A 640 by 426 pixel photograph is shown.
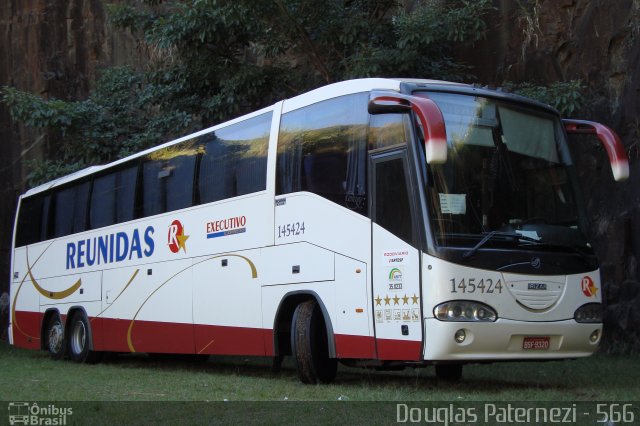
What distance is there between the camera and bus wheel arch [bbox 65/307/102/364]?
16453 mm

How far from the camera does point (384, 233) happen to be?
9.61 metres

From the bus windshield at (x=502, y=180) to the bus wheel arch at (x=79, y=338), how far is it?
9442 millimetres

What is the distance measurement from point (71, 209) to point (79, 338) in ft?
8.36

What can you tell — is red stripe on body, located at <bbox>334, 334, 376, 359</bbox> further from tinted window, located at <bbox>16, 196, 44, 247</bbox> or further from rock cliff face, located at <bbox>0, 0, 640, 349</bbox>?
tinted window, located at <bbox>16, 196, 44, 247</bbox>

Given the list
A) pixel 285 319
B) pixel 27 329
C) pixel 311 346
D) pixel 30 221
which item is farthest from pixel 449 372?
pixel 30 221

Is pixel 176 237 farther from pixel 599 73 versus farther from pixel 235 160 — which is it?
pixel 599 73

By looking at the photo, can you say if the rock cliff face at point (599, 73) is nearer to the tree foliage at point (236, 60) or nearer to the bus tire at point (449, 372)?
the tree foliage at point (236, 60)

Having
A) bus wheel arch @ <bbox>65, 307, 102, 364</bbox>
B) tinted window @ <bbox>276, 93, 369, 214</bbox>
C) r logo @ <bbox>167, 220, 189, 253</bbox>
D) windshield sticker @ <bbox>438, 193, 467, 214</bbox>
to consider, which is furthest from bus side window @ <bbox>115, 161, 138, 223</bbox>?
windshield sticker @ <bbox>438, 193, 467, 214</bbox>

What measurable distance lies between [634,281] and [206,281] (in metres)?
7.65

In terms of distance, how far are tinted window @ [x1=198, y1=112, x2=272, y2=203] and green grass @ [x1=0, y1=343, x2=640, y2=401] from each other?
8.75ft

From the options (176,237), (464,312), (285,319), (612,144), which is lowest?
(285,319)

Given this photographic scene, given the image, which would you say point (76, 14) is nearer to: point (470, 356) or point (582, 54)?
point (582, 54)

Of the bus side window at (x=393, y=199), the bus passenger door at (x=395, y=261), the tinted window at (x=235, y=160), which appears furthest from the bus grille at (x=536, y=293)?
the tinted window at (x=235, y=160)

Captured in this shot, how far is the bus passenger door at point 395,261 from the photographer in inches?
359
